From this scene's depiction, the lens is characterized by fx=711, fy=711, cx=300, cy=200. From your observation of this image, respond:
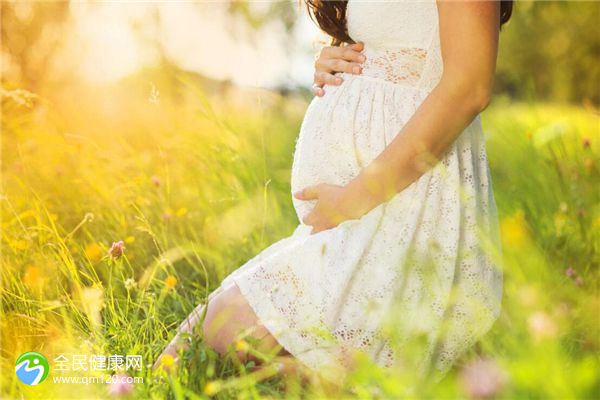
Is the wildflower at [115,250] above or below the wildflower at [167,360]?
above

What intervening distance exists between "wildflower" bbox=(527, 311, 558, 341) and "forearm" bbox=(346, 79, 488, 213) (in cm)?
48

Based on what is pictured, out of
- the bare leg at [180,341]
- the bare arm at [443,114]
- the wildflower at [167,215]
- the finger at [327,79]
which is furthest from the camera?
the wildflower at [167,215]

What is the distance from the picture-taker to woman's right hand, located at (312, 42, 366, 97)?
5.39 feet

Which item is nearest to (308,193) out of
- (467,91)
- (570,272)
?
(467,91)

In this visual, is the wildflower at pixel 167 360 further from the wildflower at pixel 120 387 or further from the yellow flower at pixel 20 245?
the yellow flower at pixel 20 245

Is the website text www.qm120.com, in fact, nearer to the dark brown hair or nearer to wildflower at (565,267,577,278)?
the dark brown hair

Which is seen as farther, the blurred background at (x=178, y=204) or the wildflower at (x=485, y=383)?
the blurred background at (x=178, y=204)

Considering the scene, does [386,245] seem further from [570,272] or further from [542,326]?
[570,272]

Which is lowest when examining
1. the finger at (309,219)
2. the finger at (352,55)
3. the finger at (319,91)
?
the finger at (309,219)

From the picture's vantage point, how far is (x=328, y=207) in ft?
5.07

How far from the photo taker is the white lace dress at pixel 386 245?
4.83 feet

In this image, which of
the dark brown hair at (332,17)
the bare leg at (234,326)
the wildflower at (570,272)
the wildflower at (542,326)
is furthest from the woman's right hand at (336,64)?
the wildflower at (570,272)

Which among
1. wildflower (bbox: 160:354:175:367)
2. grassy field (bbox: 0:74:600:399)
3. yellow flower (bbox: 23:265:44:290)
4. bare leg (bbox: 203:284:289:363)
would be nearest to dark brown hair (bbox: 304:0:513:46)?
grassy field (bbox: 0:74:600:399)

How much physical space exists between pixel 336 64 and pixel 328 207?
0.36 metres
